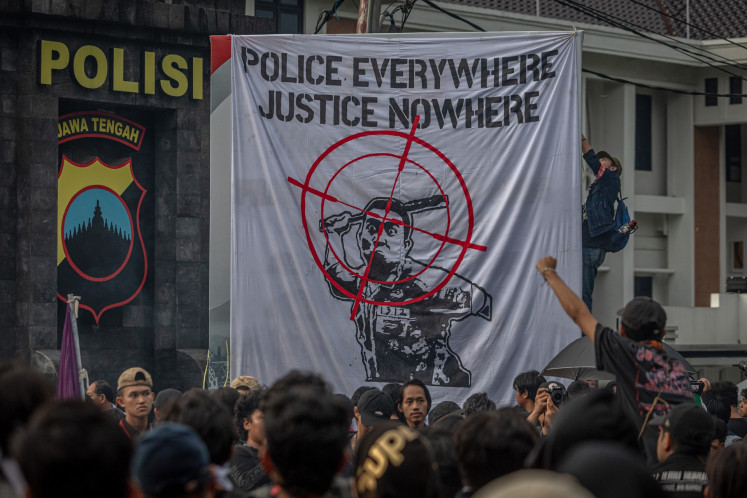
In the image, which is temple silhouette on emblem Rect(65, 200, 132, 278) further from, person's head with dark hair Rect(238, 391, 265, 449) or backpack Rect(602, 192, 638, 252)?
person's head with dark hair Rect(238, 391, 265, 449)

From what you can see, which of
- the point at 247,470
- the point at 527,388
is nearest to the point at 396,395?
the point at 527,388

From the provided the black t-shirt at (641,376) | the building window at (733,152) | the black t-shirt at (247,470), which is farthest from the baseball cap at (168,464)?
the building window at (733,152)

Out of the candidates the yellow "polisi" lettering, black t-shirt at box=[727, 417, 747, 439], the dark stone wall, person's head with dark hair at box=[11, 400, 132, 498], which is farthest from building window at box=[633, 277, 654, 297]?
person's head with dark hair at box=[11, 400, 132, 498]

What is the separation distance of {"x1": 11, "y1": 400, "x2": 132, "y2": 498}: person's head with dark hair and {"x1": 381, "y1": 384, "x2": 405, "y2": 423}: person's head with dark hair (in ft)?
15.7

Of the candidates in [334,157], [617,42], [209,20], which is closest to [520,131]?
[334,157]

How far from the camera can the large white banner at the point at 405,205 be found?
9.12m

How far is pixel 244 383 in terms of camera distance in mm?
8273

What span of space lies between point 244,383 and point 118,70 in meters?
8.04

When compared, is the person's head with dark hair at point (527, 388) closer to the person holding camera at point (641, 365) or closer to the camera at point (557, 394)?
the camera at point (557, 394)

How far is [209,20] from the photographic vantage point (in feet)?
51.8

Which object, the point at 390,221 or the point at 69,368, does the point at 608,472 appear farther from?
the point at 69,368

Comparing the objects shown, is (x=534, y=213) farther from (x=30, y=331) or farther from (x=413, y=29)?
(x=413, y=29)

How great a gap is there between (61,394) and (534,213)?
157 inches

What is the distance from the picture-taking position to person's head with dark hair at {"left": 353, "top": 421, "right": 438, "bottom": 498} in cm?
339
